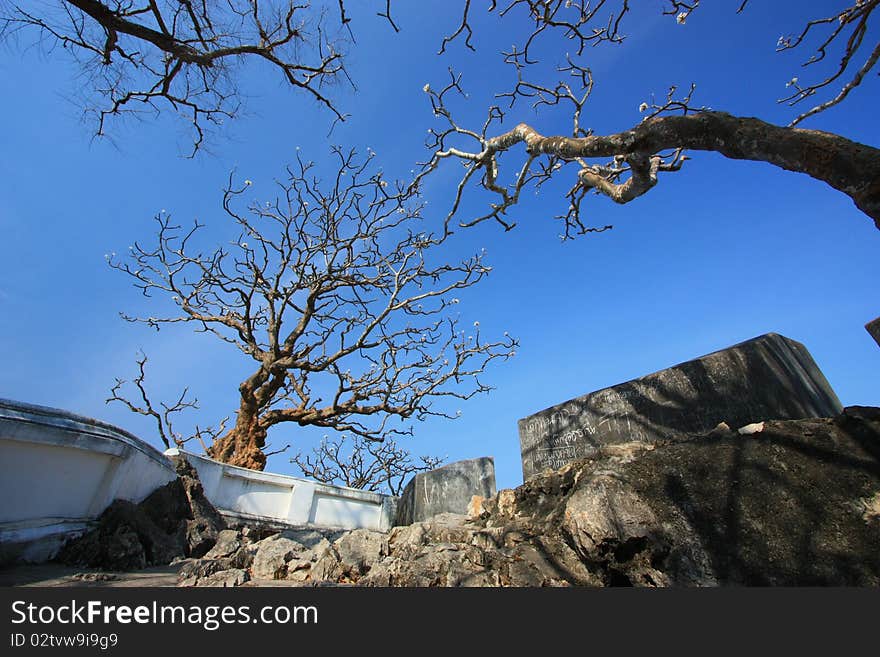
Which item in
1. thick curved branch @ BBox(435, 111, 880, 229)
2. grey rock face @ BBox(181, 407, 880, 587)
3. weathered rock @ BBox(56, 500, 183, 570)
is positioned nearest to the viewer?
grey rock face @ BBox(181, 407, 880, 587)

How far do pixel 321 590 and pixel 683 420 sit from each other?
135 inches

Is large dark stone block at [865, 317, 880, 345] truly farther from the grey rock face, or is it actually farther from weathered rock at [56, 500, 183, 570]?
weathered rock at [56, 500, 183, 570]

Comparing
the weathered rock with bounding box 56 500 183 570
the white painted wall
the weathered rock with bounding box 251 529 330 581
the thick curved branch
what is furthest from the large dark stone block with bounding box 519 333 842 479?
the white painted wall

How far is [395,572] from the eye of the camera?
288 centimetres

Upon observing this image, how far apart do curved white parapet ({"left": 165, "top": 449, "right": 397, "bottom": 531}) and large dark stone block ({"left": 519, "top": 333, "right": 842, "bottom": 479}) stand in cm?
529

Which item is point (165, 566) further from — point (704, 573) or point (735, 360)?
point (735, 360)

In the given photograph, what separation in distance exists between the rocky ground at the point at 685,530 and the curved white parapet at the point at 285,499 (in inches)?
135

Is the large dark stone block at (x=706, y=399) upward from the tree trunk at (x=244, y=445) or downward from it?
downward

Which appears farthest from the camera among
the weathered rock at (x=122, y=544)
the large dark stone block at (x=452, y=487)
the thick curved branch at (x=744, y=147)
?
the large dark stone block at (x=452, y=487)

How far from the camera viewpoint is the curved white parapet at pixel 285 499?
6.78m

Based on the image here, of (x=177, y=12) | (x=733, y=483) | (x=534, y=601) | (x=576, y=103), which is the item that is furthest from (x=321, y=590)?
(x=576, y=103)

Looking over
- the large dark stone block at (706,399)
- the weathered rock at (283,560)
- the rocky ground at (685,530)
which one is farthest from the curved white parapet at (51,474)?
the large dark stone block at (706,399)

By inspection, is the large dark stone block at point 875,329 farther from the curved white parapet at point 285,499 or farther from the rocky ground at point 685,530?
the curved white parapet at point 285,499

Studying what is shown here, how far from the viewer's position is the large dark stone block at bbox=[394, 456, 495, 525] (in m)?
6.61
